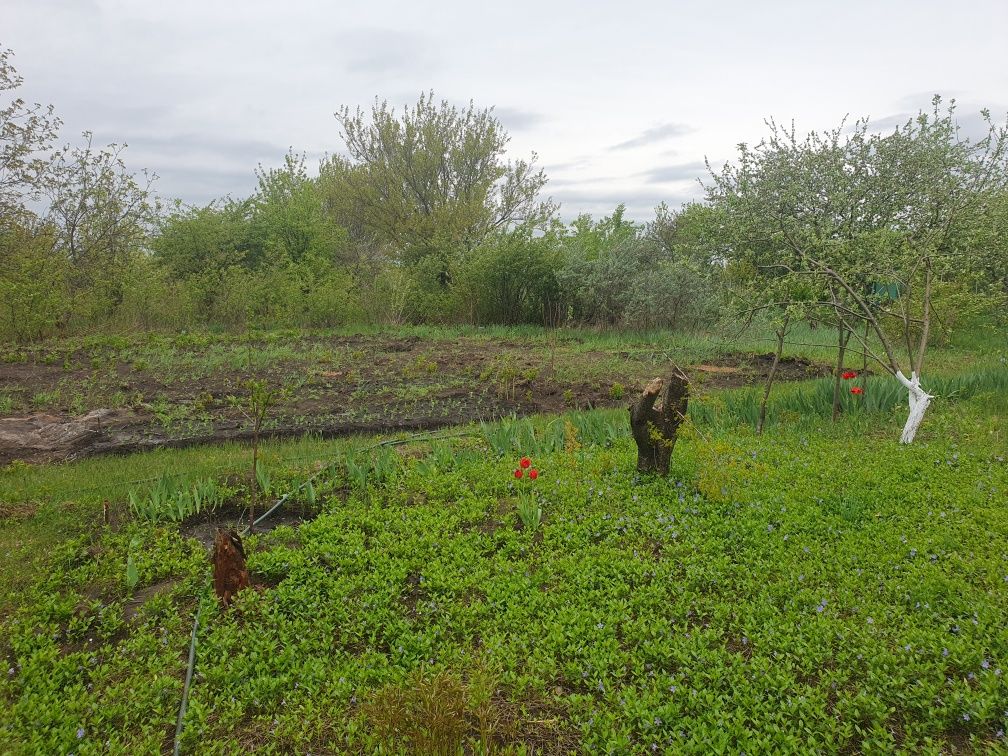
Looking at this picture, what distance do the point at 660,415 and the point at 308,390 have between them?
563 cm

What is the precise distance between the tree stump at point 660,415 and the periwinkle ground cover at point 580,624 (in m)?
0.29

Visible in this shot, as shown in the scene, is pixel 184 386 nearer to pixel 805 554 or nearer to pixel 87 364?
pixel 87 364

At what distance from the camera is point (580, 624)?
3.19 m

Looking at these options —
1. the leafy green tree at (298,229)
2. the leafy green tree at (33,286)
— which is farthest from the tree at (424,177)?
the leafy green tree at (33,286)

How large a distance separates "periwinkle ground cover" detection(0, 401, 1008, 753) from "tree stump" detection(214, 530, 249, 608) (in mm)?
92

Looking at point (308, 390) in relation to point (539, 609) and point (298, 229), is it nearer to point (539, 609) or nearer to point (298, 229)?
point (539, 609)

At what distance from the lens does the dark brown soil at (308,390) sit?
6.75 m

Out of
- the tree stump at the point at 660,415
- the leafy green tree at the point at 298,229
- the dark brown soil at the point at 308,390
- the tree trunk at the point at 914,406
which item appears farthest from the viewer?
the leafy green tree at the point at 298,229

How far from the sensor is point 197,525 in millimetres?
4551

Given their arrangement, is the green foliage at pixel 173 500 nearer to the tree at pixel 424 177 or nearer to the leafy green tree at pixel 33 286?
the leafy green tree at pixel 33 286

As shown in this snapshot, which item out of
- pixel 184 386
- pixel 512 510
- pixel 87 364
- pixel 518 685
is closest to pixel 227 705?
pixel 518 685

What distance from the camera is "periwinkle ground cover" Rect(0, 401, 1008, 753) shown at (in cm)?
256

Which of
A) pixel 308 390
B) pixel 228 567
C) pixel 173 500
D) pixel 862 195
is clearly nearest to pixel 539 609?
pixel 228 567

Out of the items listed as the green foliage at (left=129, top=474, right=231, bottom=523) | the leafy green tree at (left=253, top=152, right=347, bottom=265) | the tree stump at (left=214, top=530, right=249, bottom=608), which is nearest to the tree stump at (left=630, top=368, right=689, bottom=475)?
the tree stump at (left=214, top=530, right=249, bottom=608)
